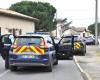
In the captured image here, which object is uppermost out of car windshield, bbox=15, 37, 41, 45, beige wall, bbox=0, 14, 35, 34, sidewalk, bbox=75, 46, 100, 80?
beige wall, bbox=0, 14, 35, 34

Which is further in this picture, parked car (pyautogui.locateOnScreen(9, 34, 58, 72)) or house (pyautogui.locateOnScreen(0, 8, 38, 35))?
house (pyautogui.locateOnScreen(0, 8, 38, 35))

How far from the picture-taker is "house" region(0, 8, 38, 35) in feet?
155

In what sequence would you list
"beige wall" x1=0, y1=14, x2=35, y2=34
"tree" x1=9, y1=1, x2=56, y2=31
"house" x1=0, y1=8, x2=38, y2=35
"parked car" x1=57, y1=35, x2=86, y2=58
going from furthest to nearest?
"tree" x1=9, y1=1, x2=56, y2=31
"beige wall" x1=0, y1=14, x2=35, y2=34
"house" x1=0, y1=8, x2=38, y2=35
"parked car" x1=57, y1=35, x2=86, y2=58

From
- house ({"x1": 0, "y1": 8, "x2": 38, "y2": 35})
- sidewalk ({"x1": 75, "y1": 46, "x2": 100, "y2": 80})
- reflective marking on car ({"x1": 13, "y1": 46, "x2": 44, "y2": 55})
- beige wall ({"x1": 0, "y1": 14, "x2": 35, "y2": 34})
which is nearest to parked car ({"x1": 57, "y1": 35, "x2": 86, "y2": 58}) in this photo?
sidewalk ({"x1": 75, "y1": 46, "x2": 100, "y2": 80})

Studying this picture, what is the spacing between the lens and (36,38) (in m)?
18.3

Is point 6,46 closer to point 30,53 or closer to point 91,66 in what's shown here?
point 30,53

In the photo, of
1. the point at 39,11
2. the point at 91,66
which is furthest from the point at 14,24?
the point at 91,66

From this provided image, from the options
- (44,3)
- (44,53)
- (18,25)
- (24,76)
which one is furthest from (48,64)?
(44,3)

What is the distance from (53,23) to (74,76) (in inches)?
2696

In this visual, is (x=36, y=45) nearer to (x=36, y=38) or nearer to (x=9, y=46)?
(x=36, y=38)

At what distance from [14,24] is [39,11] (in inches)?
1003

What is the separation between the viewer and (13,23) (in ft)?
174

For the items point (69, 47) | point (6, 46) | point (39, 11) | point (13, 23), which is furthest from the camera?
point (39, 11)

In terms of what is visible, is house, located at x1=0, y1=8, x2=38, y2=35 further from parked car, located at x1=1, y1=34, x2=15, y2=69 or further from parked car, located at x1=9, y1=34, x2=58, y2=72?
parked car, located at x1=9, y1=34, x2=58, y2=72
